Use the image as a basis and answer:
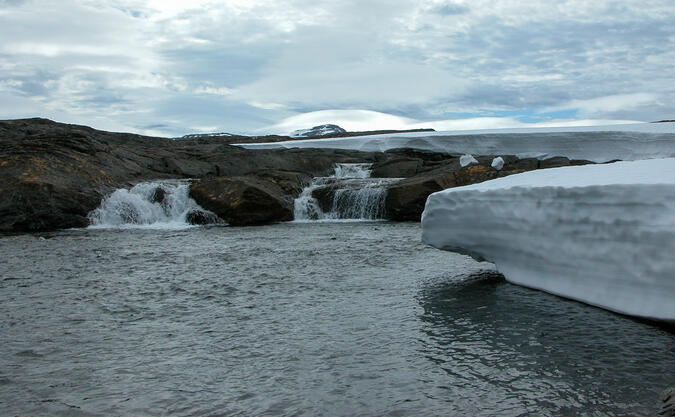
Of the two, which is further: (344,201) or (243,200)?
(344,201)

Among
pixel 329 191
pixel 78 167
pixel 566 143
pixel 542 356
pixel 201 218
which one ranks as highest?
pixel 566 143

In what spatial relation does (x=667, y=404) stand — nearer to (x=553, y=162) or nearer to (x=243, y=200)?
(x=243, y=200)

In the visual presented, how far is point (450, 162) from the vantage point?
17438 millimetres

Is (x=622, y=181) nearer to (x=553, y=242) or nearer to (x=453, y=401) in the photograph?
(x=553, y=242)

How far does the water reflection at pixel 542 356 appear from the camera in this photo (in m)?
3.28

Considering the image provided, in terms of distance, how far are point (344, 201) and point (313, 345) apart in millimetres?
10388

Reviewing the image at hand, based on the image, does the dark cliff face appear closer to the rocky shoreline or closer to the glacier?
the rocky shoreline

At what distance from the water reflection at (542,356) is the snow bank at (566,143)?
1394 cm

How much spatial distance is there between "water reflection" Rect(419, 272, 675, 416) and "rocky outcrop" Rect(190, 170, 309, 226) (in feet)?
26.6

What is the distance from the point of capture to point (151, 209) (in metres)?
13.7

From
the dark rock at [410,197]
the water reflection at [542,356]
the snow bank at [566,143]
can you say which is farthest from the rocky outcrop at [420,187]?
the water reflection at [542,356]

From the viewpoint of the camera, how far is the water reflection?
3.28 metres

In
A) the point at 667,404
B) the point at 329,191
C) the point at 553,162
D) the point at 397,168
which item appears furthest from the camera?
the point at 397,168

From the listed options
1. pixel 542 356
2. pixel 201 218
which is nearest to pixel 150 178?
pixel 201 218
